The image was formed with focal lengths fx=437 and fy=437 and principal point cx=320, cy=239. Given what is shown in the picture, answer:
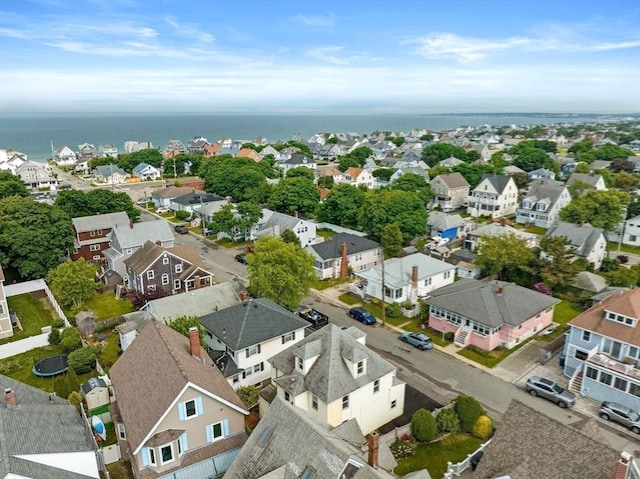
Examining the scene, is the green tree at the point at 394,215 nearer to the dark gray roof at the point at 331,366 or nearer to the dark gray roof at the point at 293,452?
the dark gray roof at the point at 331,366

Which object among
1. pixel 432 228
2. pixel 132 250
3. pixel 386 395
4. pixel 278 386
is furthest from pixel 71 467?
pixel 432 228

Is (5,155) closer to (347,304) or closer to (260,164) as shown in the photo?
(260,164)

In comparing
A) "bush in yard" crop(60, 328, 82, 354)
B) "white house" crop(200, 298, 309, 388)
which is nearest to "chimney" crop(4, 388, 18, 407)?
Answer: "white house" crop(200, 298, 309, 388)

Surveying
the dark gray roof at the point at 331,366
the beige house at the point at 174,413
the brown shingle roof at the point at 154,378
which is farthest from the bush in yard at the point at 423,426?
the brown shingle roof at the point at 154,378

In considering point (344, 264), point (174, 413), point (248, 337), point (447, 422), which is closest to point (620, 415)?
point (447, 422)

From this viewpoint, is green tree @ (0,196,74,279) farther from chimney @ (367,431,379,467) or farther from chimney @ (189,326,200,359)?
chimney @ (367,431,379,467)

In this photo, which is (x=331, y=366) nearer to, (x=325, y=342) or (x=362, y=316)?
(x=325, y=342)
